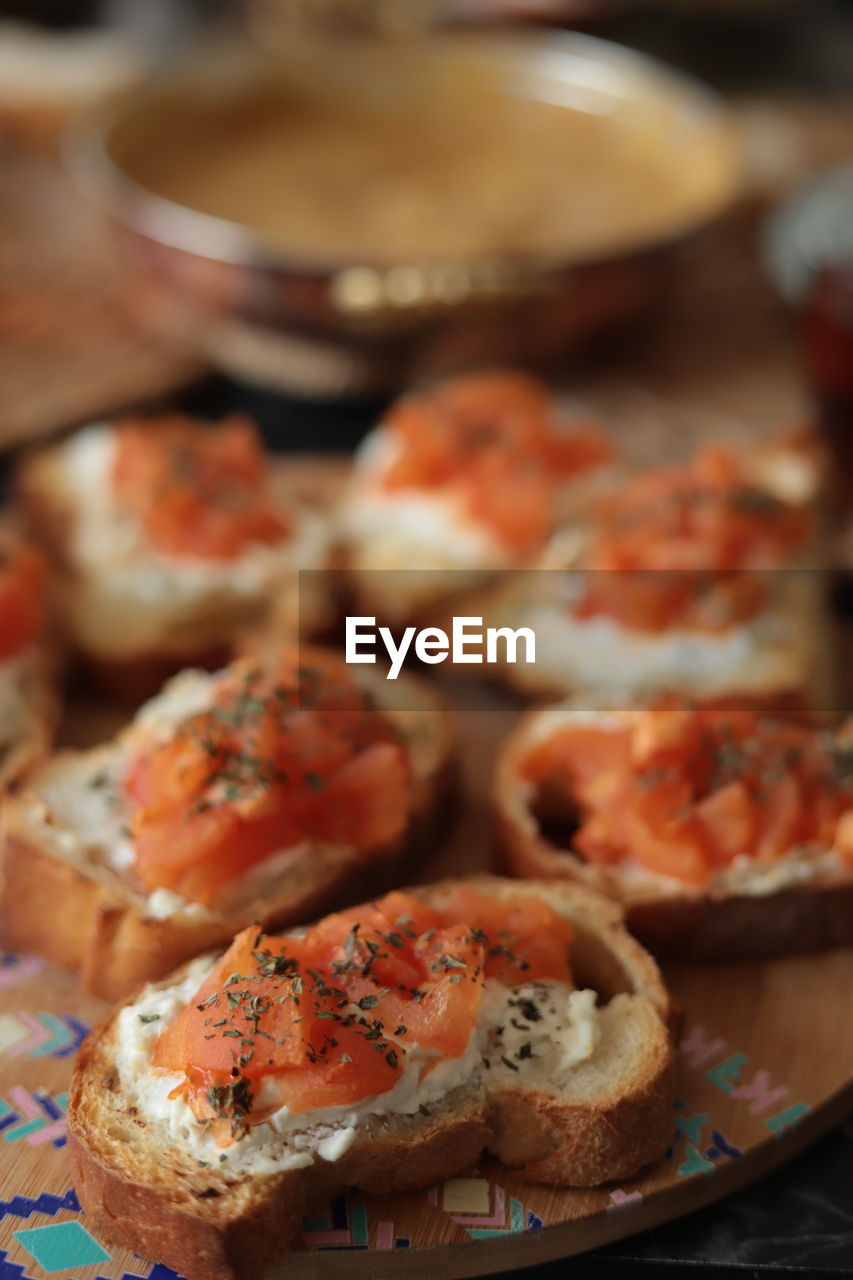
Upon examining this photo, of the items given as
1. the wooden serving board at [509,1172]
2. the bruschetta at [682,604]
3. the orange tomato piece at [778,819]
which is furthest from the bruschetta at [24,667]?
the orange tomato piece at [778,819]

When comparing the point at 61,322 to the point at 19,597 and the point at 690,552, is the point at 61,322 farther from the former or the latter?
the point at 690,552

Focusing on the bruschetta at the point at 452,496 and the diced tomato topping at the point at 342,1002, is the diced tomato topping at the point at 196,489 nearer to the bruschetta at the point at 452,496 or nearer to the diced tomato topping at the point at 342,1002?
the bruschetta at the point at 452,496

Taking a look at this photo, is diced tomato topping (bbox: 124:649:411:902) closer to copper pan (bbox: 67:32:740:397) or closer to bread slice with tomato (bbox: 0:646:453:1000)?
bread slice with tomato (bbox: 0:646:453:1000)

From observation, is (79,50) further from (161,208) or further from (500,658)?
(500,658)

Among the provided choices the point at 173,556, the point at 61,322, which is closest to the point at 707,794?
the point at 173,556

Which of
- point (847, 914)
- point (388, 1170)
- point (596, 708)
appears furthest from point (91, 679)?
point (847, 914)

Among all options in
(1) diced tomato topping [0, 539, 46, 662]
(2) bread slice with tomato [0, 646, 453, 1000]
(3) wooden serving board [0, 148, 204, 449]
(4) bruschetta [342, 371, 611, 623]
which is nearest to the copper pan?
(3) wooden serving board [0, 148, 204, 449]

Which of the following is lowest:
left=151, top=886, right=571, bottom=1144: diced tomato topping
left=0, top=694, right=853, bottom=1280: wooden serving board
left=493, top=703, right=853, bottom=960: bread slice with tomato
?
left=0, top=694, right=853, bottom=1280: wooden serving board
